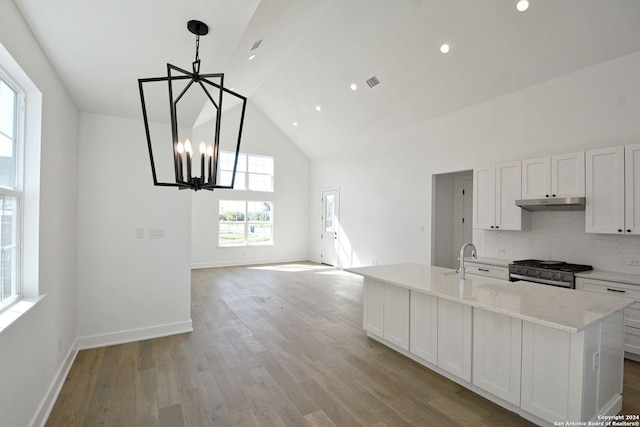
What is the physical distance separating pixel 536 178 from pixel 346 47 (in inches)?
143

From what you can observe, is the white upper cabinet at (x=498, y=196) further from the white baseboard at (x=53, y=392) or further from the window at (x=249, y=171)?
the window at (x=249, y=171)

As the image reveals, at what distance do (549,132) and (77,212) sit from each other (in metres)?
5.86

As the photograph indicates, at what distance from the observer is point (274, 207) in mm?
9367

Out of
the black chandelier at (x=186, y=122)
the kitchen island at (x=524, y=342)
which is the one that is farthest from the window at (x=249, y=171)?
the kitchen island at (x=524, y=342)

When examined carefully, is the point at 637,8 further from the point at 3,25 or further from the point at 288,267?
the point at 288,267

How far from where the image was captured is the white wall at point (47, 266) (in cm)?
171

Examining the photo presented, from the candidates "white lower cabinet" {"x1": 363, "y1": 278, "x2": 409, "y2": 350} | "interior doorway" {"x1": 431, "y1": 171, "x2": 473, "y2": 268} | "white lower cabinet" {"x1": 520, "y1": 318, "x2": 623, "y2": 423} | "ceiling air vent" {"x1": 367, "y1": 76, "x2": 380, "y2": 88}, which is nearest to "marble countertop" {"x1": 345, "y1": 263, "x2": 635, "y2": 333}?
"white lower cabinet" {"x1": 520, "y1": 318, "x2": 623, "y2": 423}

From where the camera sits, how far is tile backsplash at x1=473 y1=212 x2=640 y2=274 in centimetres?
354

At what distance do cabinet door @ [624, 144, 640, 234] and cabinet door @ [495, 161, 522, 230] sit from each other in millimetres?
1079

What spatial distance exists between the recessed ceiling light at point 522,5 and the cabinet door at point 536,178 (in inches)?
70.3

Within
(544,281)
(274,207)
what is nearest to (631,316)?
(544,281)

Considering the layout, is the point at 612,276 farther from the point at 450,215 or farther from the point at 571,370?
the point at 450,215

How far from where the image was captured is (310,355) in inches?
125

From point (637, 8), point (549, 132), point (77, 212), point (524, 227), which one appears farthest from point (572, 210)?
point (77, 212)
